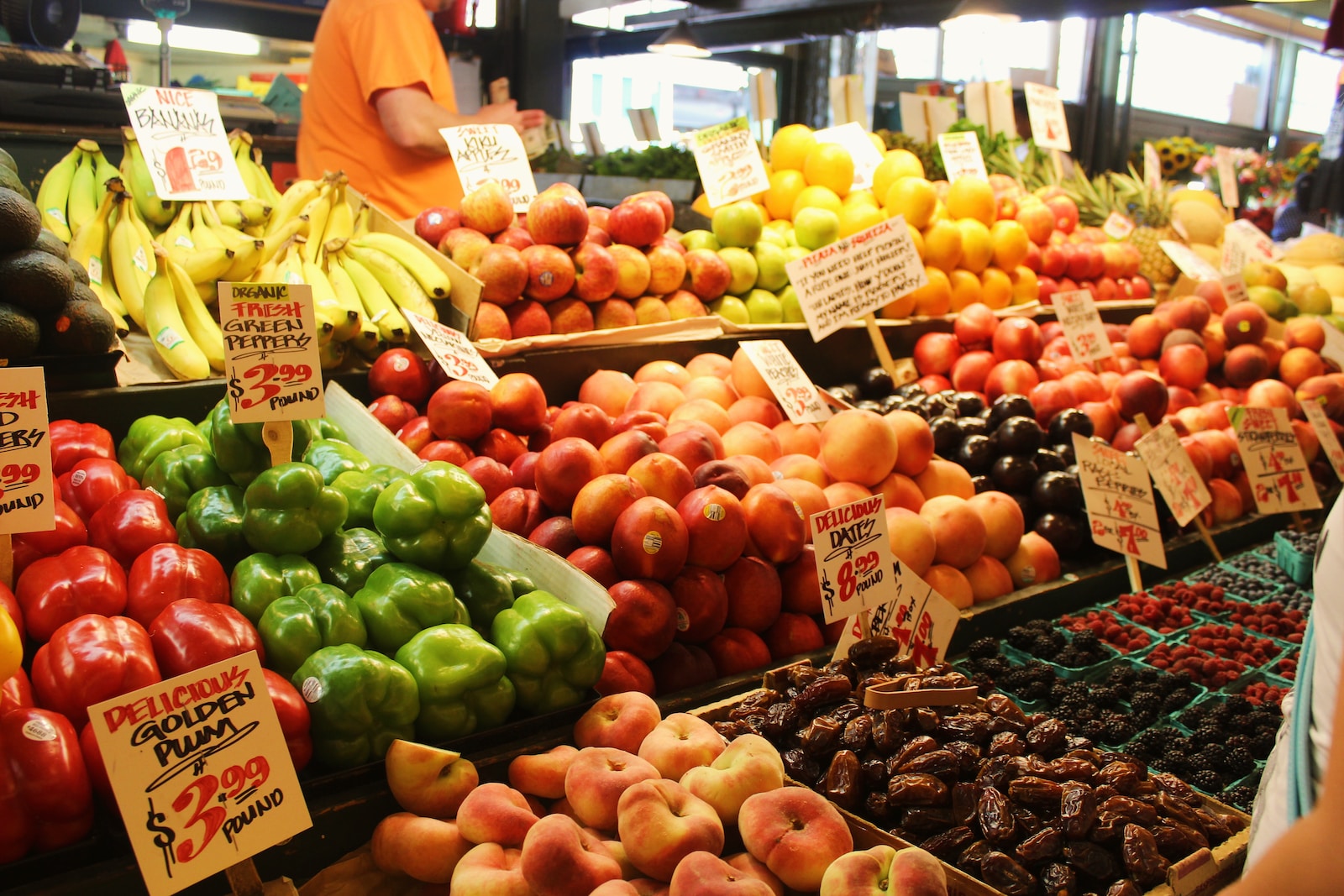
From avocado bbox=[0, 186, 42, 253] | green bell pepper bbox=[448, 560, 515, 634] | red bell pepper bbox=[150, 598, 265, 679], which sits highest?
avocado bbox=[0, 186, 42, 253]

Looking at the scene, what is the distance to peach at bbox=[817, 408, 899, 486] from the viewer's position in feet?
8.41

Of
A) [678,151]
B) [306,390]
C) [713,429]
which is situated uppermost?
[678,151]

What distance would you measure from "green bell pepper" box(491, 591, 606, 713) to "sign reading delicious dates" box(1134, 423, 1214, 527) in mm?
2097

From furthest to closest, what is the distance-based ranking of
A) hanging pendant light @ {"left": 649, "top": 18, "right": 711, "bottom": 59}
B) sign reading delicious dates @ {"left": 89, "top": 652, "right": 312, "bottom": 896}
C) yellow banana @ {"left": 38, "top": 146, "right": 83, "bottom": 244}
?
hanging pendant light @ {"left": 649, "top": 18, "right": 711, "bottom": 59}
yellow banana @ {"left": 38, "top": 146, "right": 83, "bottom": 244}
sign reading delicious dates @ {"left": 89, "top": 652, "right": 312, "bottom": 896}

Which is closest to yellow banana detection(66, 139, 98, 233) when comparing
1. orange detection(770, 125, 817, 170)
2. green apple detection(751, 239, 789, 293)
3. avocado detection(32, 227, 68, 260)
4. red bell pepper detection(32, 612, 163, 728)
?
avocado detection(32, 227, 68, 260)

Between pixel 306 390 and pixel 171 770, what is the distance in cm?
75

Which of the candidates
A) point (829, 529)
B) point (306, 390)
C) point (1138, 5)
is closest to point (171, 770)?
point (306, 390)

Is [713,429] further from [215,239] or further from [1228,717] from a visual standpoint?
[215,239]

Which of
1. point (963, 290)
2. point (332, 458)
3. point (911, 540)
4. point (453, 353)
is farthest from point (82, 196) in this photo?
point (963, 290)

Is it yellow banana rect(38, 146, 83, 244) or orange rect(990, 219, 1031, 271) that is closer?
yellow banana rect(38, 146, 83, 244)

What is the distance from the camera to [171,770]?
3.75 ft

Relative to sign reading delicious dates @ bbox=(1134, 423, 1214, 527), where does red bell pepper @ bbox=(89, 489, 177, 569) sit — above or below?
above

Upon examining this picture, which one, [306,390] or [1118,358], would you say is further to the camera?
[1118,358]

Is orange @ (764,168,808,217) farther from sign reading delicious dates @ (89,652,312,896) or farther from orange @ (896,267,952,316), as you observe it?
sign reading delicious dates @ (89,652,312,896)
